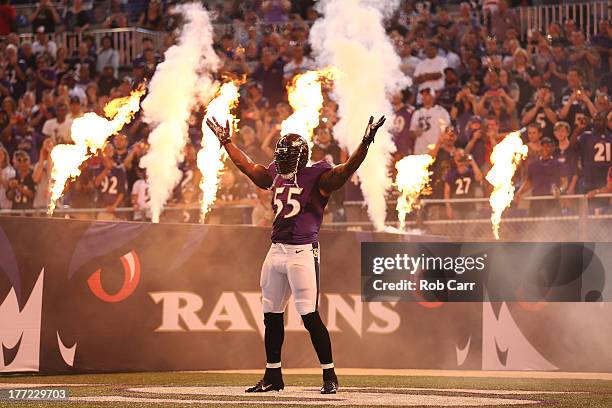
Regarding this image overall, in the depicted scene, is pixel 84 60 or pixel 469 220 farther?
pixel 84 60

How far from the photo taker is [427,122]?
18.6 m

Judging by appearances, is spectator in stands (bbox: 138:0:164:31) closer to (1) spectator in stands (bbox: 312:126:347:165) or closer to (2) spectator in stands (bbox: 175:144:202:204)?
(2) spectator in stands (bbox: 175:144:202:204)

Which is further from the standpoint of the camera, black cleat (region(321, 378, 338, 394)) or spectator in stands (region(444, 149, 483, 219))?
spectator in stands (region(444, 149, 483, 219))

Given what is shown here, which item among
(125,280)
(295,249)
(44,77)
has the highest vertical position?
(44,77)

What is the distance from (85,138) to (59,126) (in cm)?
244

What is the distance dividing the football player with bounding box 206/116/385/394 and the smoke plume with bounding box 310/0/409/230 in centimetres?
659

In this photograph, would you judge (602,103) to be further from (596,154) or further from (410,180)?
(410,180)

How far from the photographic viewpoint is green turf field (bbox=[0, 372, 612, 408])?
9.99 meters

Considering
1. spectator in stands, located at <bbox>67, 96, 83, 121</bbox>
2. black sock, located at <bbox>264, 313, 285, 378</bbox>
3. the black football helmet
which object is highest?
spectator in stands, located at <bbox>67, 96, 83, 121</bbox>

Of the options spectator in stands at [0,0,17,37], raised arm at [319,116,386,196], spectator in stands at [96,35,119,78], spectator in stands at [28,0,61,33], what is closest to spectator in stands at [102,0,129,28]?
spectator in stands at [28,0,61,33]

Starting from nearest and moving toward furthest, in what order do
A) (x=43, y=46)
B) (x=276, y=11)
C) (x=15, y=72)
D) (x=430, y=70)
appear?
(x=430, y=70) < (x=276, y=11) < (x=15, y=72) < (x=43, y=46)

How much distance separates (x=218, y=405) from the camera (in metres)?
9.69

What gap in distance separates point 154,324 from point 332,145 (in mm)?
4696

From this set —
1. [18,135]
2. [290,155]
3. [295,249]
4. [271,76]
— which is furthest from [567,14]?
[295,249]
